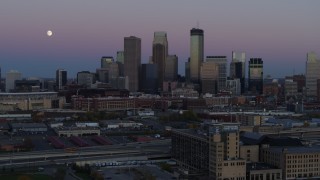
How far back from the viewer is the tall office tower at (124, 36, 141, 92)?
286 ft

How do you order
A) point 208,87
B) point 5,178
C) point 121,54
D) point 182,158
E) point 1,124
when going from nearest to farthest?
point 5,178
point 182,158
point 1,124
point 208,87
point 121,54

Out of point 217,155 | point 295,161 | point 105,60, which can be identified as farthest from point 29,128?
point 105,60

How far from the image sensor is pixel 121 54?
10475cm

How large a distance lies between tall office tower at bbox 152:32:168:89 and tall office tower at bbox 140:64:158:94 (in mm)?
4768

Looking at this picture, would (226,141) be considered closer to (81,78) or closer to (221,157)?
(221,157)

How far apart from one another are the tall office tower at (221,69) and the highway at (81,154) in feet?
178

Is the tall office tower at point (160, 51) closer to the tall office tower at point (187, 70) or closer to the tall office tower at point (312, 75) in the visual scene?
the tall office tower at point (187, 70)

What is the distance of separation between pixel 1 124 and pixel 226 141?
23.8 m

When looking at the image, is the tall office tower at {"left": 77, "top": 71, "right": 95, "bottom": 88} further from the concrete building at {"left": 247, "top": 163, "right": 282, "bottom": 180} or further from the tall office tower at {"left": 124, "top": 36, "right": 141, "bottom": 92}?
the concrete building at {"left": 247, "top": 163, "right": 282, "bottom": 180}

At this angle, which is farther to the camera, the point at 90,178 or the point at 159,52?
the point at 159,52

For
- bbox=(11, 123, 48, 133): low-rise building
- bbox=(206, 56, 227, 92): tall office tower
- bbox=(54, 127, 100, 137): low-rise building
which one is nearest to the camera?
bbox=(54, 127, 100, 137): low-rise building

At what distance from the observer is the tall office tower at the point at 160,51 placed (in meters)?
94.6

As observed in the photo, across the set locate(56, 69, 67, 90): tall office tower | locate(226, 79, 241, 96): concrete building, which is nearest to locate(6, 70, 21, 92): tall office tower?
locate(56, 69, 67, 90): tall office tower

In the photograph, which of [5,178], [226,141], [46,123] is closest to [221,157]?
[226,141]
